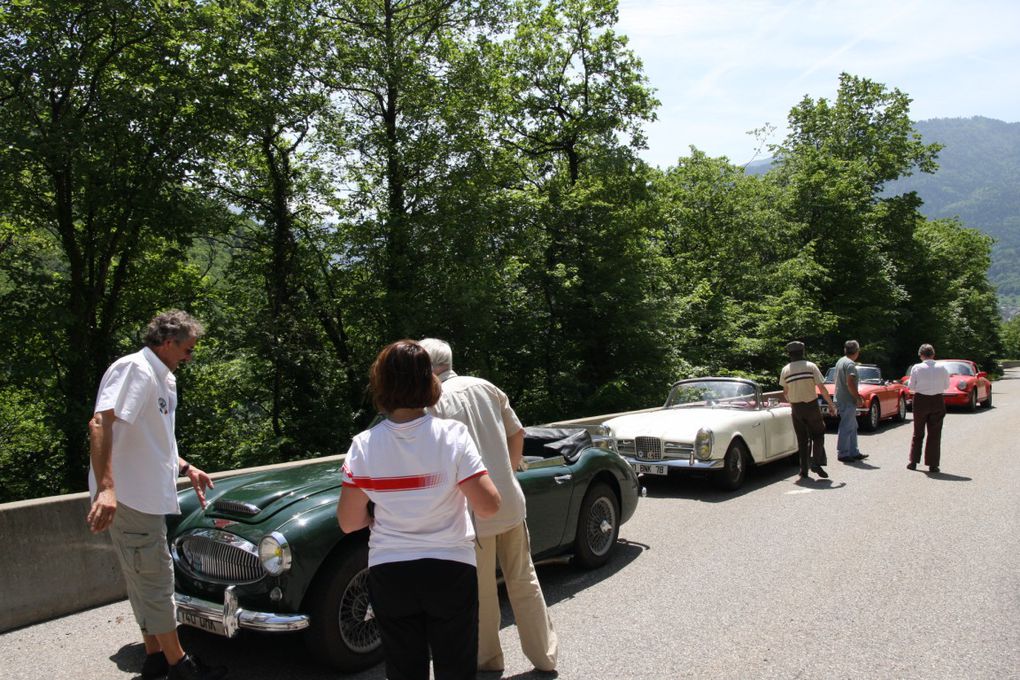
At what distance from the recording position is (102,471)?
364 cm

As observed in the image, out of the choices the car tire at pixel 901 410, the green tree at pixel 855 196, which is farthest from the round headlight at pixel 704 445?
the green tree at pixel 855 196

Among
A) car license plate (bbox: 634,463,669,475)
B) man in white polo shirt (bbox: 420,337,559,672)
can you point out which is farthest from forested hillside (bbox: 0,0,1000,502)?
man in white polo shirt (bbox: 420,337,559,672)

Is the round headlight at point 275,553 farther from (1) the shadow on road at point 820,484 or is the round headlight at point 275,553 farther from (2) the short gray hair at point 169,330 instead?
(1) the shadow on road at point 820,484

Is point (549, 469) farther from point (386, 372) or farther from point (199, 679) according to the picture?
point (386, 372)

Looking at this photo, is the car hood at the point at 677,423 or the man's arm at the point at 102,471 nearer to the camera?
the man's arm at the point at 102,471

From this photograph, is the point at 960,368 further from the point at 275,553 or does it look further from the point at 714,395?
the point at 275,553

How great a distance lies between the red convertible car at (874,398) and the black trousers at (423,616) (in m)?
13.8

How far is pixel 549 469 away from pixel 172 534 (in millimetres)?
2612

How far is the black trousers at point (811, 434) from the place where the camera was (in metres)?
10.1

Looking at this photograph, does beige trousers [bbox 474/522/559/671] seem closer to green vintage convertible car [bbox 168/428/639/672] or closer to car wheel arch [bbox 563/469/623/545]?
green vintage convertible car [bbox 168/428/639/672]

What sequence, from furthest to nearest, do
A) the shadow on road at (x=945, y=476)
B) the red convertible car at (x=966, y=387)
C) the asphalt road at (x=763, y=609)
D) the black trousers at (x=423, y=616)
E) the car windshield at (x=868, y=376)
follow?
1. the red convertible car at (x=966, y=387)
2. the car windshield at (x=868, y=376)
3. the shadow on road at (x=945, y=476)
4. the asphalt road at (x=763, y=609)
5. the black trousers at (x=423, y=616)

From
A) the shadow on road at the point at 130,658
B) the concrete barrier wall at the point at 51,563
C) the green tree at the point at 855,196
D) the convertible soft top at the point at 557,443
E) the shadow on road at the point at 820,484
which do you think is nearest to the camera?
the shadow on road at the point at 130,658

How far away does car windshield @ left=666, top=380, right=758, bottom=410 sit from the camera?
10.4 meters

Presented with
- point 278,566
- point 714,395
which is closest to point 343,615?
point 278,566
